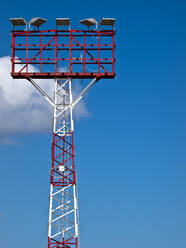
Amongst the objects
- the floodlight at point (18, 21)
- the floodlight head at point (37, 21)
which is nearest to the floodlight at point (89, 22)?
the floodlight head at point (37, 21)

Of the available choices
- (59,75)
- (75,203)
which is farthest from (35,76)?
(75,203)

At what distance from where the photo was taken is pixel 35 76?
72625mm

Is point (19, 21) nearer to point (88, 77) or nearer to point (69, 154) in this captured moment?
point (88, 77)

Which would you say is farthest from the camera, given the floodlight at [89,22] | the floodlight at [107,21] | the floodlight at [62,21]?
the floodlight at [89,22]

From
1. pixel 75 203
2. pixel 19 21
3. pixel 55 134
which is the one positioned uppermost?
pixel 19 21

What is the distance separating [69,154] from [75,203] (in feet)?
13.9

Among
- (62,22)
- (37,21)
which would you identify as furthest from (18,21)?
(62,22)

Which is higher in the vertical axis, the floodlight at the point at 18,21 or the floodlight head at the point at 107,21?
the floodlight at the point at 18,21

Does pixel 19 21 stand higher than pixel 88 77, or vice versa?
pixel 19 21

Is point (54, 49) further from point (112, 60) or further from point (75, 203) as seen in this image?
point (75, 203)

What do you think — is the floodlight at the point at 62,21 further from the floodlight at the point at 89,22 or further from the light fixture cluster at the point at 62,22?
the floodlight at the point at 89,22

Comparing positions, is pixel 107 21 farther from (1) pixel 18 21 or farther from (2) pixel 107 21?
(1) pixel 18 21

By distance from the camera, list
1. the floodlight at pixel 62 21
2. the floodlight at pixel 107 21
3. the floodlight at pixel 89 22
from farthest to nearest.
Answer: the floodlight at pixel 89 22 → the floodlight at pixel 107 21 → the floodlight at pixel 62 21

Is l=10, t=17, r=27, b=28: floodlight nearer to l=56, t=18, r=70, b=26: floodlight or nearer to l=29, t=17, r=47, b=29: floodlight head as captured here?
l=29, t=17, r=47, b=29: floodlight head
